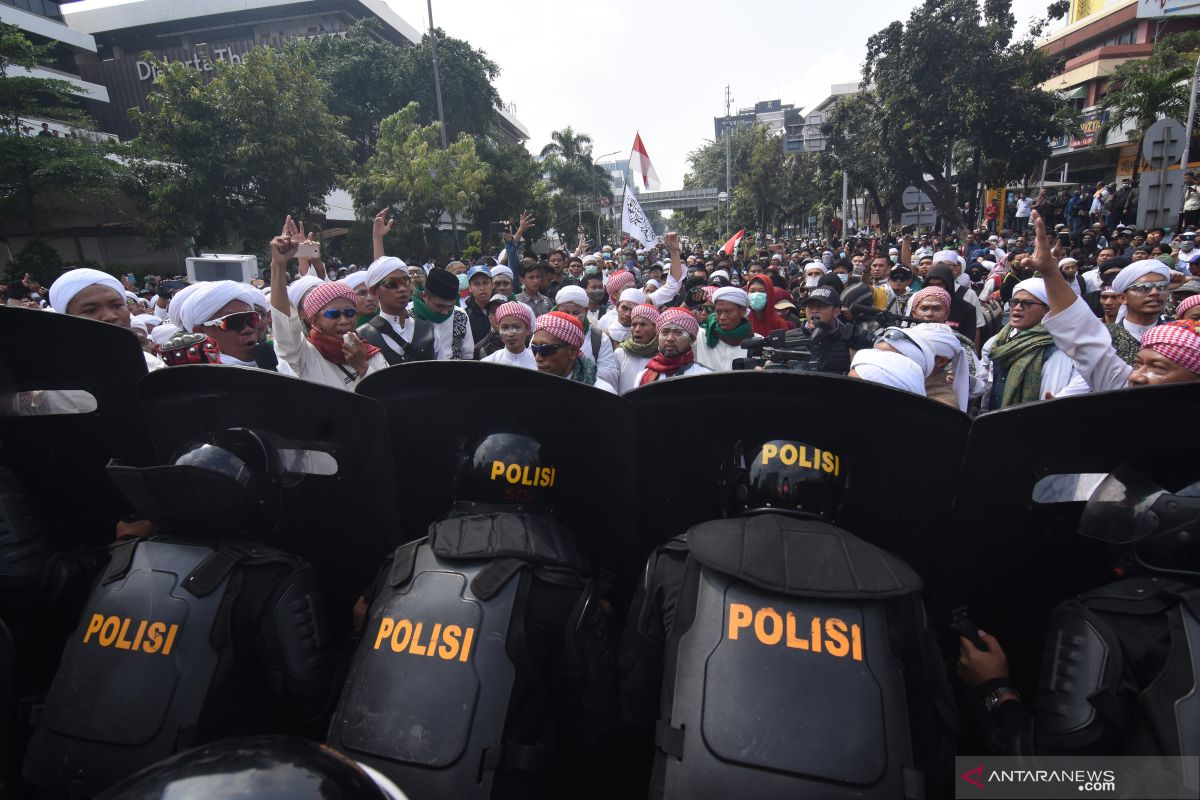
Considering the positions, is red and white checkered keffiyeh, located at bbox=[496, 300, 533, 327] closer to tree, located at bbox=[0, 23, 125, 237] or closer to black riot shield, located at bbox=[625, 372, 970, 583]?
black riot shield, located at bbox=[625, 372, 970, 583]

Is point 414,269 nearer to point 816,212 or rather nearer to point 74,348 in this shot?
point 74,348

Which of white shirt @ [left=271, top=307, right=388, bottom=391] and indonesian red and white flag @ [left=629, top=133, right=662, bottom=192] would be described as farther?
indonesian red and white flag @ [left=629, top=133, right=662, bottom=192]

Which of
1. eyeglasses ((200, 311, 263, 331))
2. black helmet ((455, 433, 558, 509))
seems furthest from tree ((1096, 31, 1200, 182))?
eyeglasses ((200, 311, 263, 331))

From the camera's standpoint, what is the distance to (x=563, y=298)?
6.07 m

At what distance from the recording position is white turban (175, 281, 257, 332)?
329cm

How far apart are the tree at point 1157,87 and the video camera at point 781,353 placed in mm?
22781

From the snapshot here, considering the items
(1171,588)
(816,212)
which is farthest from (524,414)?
(816,212)

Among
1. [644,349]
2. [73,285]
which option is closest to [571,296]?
[644,349]

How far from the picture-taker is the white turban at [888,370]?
247cm

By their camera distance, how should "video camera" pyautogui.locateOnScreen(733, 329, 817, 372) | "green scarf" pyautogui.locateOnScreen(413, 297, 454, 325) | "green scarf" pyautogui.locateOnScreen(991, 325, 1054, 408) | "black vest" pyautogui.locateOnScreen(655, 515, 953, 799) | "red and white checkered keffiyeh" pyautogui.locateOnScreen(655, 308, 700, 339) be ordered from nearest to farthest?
"black vest" pyautogui.locateOnScreen(655, 515, 953, 799)
"green scarf" pyautogui.locateOnScreen(991, 325, 1054, 408)
"video camera" pyautogui.locateOnScreen(733, 329, 817, 372)
"red and white checkered keffiyeh" pyautogui.locateOnScreen(655, 308, 700, 339)
"green scarf" pyautogui.locateOnScreen(413, 297, 454, 325)

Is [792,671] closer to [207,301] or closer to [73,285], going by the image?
[207,301]

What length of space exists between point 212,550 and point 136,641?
0.94 ft

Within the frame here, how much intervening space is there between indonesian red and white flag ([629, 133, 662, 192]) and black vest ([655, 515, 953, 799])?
18.2 m

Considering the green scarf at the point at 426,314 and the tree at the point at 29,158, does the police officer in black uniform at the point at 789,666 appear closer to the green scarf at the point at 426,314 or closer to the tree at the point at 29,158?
the green scarf at the point at 426,314
